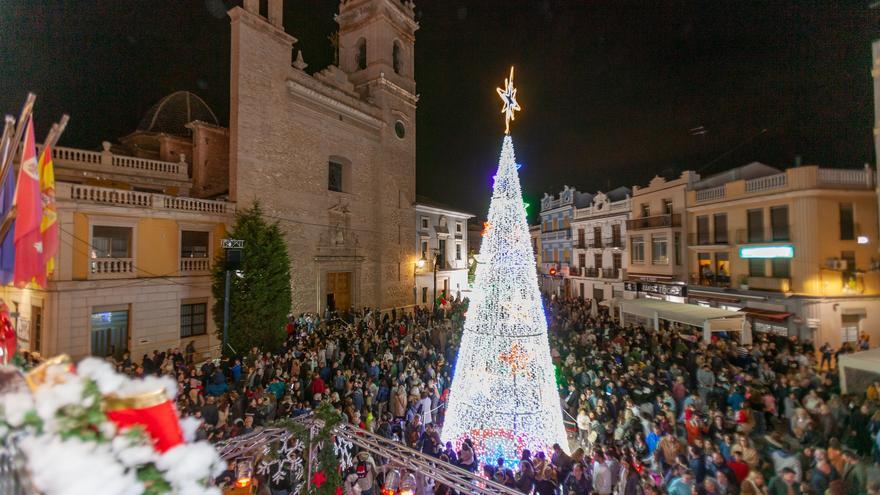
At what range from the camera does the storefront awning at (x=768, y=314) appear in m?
18.2

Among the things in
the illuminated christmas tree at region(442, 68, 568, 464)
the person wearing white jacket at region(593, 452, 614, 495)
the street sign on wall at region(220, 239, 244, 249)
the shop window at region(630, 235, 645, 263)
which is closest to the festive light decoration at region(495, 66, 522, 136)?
the illuminated christmas tree at region(442, 68, 568, 464)

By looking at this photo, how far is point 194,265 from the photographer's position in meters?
16.9

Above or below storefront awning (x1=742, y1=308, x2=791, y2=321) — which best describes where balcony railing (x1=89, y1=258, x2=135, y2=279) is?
above

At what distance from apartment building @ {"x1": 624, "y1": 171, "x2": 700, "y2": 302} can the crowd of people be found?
900 centimetres

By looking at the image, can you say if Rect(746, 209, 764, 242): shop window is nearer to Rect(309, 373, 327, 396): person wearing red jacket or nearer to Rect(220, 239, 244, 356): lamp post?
Rect(309, 373, 327, 396): person wearing red jacket

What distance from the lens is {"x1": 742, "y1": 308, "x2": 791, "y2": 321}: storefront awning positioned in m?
18.2

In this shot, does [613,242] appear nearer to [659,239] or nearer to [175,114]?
[659,239]

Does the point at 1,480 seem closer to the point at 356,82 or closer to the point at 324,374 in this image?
the point at 324,374

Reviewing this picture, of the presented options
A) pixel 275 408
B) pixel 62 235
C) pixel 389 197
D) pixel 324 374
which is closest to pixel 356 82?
pixel 389 197

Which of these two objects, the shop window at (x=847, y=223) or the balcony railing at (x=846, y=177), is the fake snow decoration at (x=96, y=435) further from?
the shop window at (x=847, y=223)

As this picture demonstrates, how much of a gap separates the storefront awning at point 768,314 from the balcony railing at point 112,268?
26.4 metres

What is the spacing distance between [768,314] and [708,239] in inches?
217

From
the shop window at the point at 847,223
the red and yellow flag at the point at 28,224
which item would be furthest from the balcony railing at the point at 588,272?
the red and yellow flag at the point at 28,224

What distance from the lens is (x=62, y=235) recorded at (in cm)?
1330
